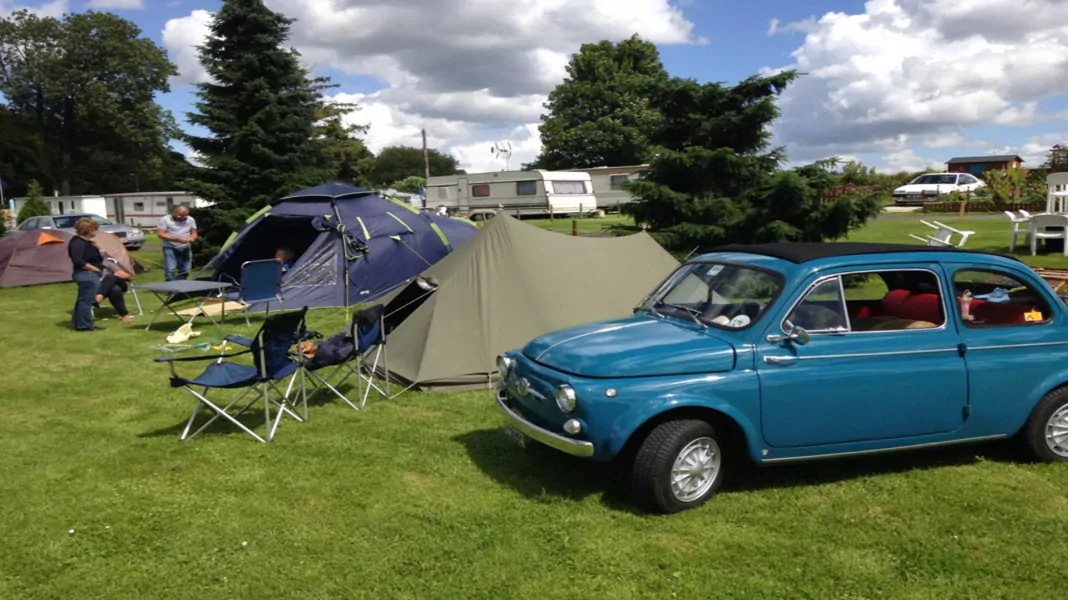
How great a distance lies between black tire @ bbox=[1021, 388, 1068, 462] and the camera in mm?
5004

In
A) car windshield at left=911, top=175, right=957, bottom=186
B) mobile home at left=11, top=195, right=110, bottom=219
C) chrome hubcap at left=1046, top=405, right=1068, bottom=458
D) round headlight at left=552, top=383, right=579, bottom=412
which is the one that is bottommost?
chrome hubcap at left=1046, top=405, right=1068, bottom=458

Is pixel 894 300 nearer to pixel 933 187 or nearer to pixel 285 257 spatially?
pixel 285 257

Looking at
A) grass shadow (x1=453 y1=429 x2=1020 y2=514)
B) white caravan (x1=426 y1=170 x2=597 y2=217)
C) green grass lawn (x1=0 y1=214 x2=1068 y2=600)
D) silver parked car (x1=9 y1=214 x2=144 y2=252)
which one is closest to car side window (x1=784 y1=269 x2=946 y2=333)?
grass shadow (x1=453 y1=429 x2=1020 y2=514)

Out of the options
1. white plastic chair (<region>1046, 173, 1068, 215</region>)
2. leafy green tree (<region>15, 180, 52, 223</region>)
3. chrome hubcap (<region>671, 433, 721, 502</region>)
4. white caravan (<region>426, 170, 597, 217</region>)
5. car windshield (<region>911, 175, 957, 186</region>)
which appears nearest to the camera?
chrome hubcap (<region>671, 433, 721, 502</region>)

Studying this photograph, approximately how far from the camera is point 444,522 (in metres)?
4.42

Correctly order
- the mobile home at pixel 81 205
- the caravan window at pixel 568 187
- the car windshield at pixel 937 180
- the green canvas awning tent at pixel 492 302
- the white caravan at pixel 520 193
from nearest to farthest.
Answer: the green canvas awning tent at pixel 492 302 < the car windshield at pixel 937 180 < the white caravan at pixel 520 193 < the caravan window at pixel 568 187 < the mobile home at pixel 81 205

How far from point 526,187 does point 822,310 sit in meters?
32.3

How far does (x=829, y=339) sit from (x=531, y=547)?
216cm

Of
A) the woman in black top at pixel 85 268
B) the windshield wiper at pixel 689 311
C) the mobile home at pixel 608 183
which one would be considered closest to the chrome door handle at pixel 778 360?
the windshield wiper at pixel 689 311

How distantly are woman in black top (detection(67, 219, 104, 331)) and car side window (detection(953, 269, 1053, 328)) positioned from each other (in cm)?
1052

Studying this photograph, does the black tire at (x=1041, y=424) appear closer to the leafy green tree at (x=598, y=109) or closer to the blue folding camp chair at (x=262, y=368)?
the blue folding camp chair at (x=262, y=368)

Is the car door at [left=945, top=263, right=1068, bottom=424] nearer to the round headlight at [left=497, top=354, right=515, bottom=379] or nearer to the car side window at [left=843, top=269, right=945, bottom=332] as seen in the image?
the car side window at [left=843, top=269, right=945, bottom=332]

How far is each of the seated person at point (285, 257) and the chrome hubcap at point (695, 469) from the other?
9.11 meters

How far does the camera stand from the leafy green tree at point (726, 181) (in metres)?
12.6
